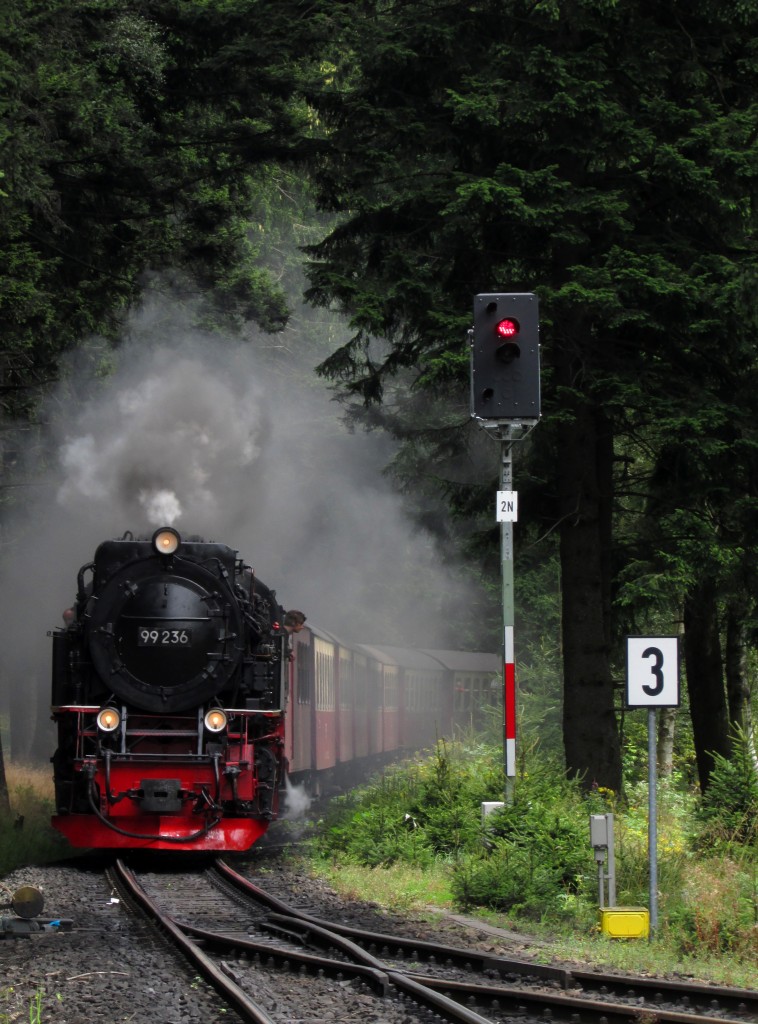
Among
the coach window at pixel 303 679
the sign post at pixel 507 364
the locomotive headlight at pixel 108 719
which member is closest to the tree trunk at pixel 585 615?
the sign post at pixel 507 364

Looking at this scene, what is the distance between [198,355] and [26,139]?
11820 mm

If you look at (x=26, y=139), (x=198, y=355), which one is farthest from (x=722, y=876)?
(x=198, y=355)

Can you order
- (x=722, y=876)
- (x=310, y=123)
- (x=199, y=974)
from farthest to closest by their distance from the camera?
(x=310, y=123) < (x=722, y=876) < (x=199, y=974)

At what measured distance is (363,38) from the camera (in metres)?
16.1

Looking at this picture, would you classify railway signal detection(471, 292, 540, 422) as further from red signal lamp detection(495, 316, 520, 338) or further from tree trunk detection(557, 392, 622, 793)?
tree trunk detection(557, 392, 622, 793)

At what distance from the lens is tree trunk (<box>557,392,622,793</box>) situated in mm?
15719

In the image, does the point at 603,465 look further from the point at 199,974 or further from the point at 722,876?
the point at 199,974

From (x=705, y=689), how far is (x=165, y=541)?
8.51 meters

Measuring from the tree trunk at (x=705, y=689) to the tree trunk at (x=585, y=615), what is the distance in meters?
2.78

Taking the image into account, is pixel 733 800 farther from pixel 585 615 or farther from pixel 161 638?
pixel 161 638

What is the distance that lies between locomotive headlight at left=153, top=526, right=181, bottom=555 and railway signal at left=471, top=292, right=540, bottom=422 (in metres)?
3.97

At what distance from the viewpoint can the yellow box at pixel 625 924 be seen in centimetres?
966

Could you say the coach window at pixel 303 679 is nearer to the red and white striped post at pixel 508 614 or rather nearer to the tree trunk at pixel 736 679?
the tree trunk at pixel 736 679

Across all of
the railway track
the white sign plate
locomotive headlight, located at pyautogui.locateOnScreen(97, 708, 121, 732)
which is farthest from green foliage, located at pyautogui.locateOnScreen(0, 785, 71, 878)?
the white sign plate
